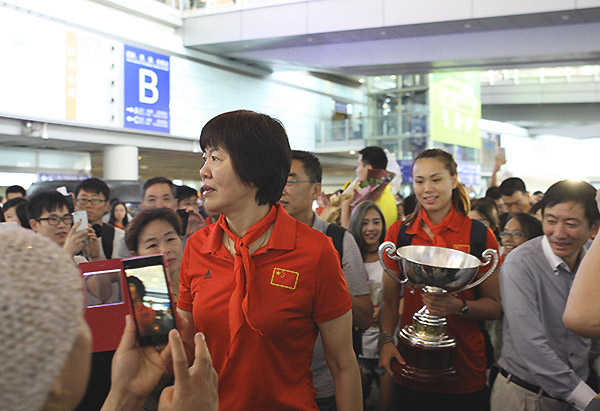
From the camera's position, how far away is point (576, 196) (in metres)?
2.14

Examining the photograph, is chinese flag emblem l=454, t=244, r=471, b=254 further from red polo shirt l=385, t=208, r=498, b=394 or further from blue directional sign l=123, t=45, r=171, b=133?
blue directional sign l=123, t=45, r=171, b=133

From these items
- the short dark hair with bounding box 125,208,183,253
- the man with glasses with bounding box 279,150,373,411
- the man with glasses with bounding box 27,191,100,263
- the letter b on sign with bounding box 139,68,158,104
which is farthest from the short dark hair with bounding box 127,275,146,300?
the letter b on sign with bounding box 139,68,158,104

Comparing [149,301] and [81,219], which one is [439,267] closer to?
[149,301]

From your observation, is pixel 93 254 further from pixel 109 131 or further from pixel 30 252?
pixel 109 131

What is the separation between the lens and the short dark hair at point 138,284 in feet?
3.43

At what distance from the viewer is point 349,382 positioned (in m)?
1.54

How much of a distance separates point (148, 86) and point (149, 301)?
505 inches

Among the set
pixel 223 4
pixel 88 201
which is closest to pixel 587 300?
pixel 88 201

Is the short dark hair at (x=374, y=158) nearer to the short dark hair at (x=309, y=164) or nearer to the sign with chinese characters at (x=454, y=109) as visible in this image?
the short dark hair at (x=309, y=164)

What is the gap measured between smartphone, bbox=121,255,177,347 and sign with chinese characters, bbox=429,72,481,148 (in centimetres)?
1506

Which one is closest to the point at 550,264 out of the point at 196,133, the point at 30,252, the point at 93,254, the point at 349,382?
the point at 349,382

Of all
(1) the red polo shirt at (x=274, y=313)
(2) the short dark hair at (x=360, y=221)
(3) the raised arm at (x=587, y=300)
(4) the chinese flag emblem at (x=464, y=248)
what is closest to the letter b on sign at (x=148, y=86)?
(2) the short dark hair at (x=360, y=221)

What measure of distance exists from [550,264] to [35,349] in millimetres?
2075

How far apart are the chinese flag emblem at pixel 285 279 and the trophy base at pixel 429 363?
920 millimetres
